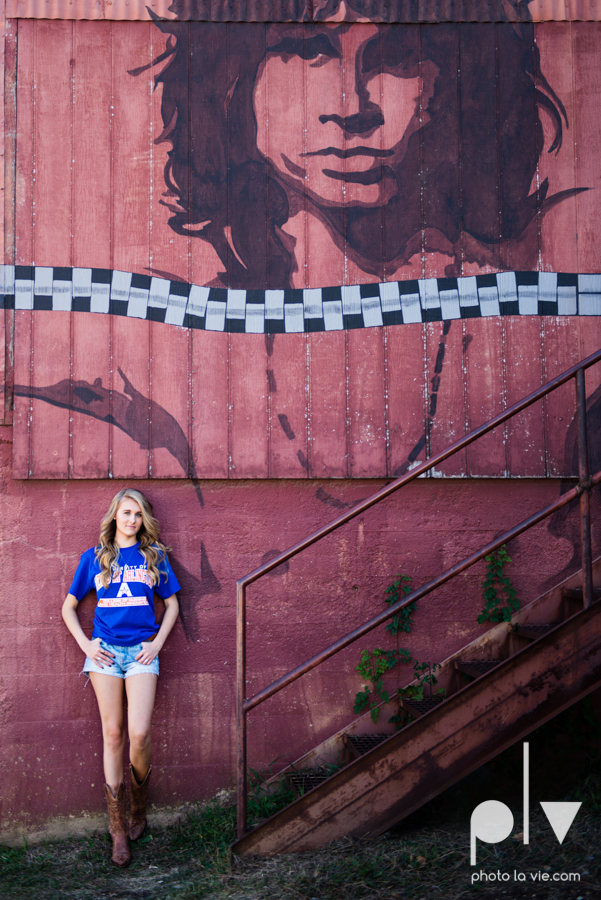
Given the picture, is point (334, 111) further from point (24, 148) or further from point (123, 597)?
point (123, 597)

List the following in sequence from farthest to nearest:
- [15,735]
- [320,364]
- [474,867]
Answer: [320,364], [15,735], [474,867]

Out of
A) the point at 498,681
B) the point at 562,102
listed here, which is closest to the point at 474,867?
the point at 498,681

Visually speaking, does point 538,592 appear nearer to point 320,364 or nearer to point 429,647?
point 429,647

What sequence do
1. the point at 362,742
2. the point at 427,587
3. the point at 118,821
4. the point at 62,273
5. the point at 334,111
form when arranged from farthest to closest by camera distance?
the point at 334,111
the point at 62,273
the point at 362,742
the point at 118,821
the point at 427,587

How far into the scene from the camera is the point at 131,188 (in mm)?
A: 4211

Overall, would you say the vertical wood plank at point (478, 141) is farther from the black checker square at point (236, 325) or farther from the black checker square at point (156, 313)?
the black checker square at point (156, 313)

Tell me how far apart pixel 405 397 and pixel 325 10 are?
8.59ft

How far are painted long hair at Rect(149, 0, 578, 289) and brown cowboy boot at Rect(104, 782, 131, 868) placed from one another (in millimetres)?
3100

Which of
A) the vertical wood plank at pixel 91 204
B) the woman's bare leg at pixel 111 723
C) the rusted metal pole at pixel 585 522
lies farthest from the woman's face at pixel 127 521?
the rusted metal pole at pixel 585 522

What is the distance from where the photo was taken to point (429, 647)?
4070 millimetres

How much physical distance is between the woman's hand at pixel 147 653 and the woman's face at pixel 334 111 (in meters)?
2.95

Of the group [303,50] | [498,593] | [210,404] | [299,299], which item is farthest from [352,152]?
[498,593]

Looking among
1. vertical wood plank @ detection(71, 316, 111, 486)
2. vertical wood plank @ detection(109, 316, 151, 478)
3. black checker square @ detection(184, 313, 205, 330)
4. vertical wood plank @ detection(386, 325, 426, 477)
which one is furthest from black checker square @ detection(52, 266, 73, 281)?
vertical wood plank @ detection(386, 325, 426, 477)

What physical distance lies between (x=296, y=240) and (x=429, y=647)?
2.73 metres
